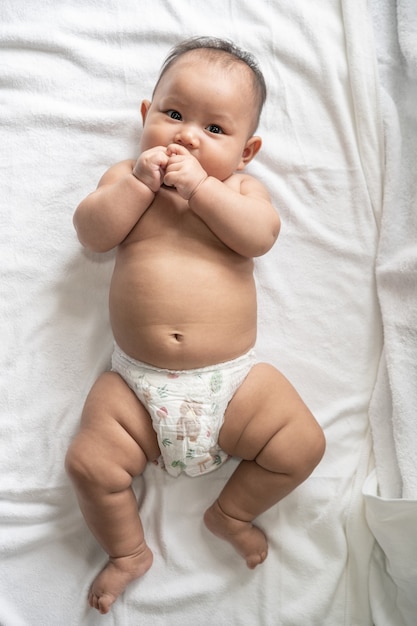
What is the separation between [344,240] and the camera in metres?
1.69

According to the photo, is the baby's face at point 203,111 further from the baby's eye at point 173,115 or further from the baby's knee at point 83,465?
the baby's knee at point 83,465

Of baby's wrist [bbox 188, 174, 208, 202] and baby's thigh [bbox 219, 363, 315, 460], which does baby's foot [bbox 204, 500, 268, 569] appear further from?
baby's wrist [bbox 188, 174, 208, 202]

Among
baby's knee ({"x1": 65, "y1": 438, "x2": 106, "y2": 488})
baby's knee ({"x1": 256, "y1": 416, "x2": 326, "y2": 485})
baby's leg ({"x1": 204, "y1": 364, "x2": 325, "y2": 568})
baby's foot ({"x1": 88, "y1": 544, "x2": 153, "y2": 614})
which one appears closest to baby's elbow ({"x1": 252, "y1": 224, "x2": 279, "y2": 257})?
baby's leg ({"x1": 204, "y1": 364, "x2": 325, "y2": 568})

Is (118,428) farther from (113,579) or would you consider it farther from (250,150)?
(250,150)

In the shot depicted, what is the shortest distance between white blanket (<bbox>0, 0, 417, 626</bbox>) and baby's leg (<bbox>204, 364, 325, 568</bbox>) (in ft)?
0.25

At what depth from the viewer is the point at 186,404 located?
1.46m

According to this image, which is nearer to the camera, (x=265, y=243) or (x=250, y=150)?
(x=265, y=243)

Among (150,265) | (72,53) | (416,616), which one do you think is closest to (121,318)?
(150,265)

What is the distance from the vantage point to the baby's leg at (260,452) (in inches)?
57.7

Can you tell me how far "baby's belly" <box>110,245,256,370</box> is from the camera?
1.47 meters

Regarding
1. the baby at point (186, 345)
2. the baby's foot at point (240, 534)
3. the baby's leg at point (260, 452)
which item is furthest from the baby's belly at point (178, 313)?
the baby's foot at point (240, 534)

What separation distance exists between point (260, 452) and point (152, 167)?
675mm

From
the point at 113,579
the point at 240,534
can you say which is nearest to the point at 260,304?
the point at 240,534

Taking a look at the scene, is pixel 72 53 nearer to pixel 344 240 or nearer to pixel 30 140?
pixel 30 140
